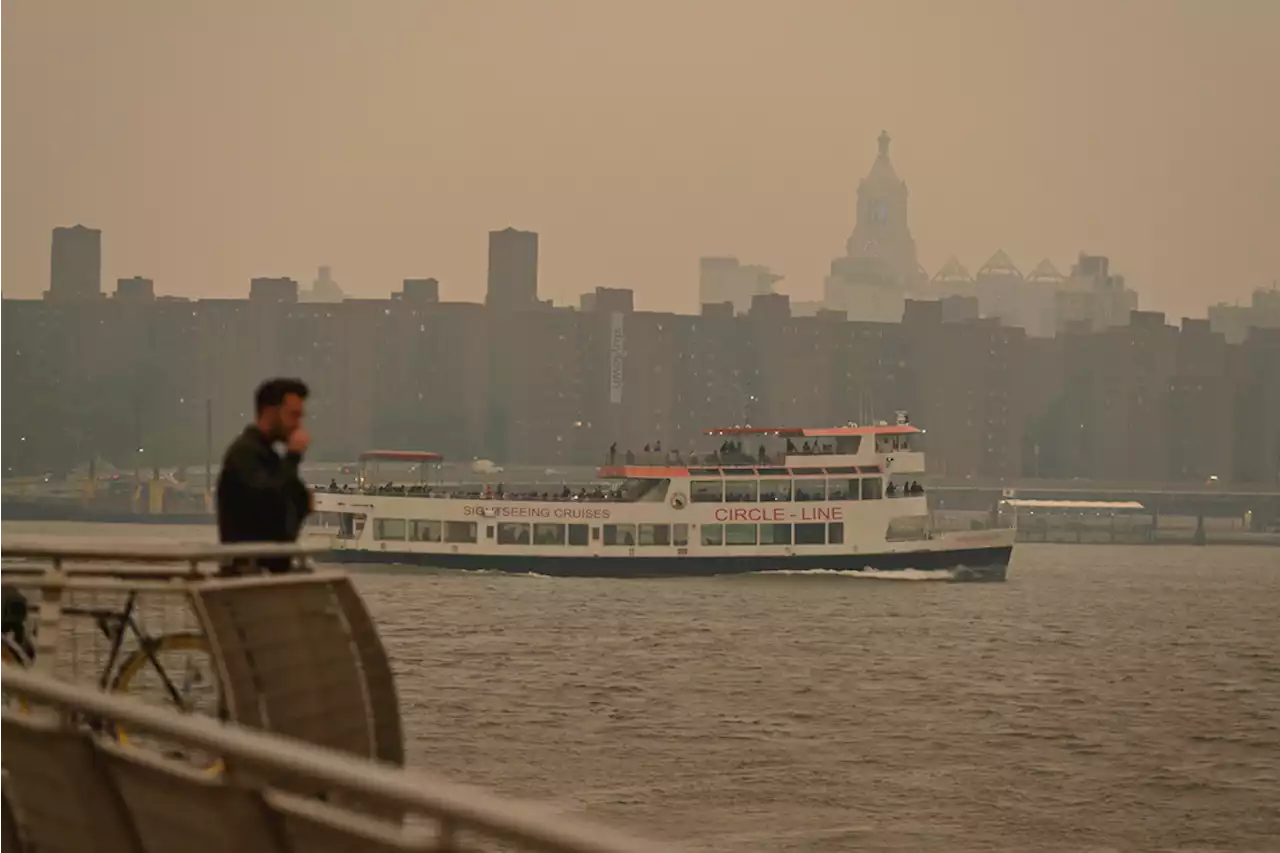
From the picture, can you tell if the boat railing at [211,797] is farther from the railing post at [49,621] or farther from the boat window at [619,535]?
the boat window at [619,535]

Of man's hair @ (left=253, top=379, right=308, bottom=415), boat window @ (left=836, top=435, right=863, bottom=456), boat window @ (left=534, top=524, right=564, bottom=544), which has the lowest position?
boat window @ (left=534, top=524, right=564, bottom=544)

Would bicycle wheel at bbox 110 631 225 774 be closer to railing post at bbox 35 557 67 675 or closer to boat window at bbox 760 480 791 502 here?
railing post at bbox 35 557 67 675

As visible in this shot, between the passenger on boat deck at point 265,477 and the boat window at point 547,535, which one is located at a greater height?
the passenger on boat deck at point 265,477

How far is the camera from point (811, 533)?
5616 centimetres

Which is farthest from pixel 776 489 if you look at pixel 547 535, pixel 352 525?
pixel 352 525

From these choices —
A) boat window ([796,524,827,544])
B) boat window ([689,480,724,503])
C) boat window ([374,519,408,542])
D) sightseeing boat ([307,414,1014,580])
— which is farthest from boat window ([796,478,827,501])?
boat window ([374,519,408,542])

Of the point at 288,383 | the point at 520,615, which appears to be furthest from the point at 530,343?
the point at 288,383

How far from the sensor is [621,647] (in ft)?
123

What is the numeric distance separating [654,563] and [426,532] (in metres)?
6.06

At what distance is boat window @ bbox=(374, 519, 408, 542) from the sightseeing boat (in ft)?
0.09

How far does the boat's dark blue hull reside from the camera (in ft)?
184

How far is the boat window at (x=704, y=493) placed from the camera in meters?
55.9

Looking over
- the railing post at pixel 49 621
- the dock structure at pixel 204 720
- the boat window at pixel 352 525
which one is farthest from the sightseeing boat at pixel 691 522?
the railing post at pixel 49 621

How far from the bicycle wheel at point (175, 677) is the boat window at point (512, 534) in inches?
1918
